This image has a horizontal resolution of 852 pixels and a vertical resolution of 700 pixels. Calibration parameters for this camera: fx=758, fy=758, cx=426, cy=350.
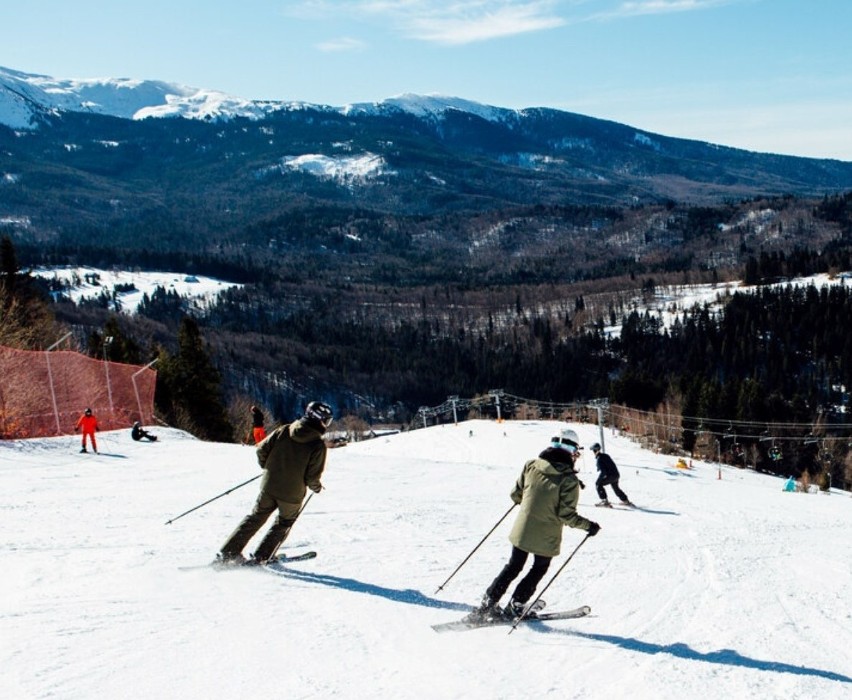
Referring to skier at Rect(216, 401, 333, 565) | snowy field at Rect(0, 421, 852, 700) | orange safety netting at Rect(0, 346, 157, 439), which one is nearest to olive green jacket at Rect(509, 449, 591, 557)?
snowy field at Rect(0, 421, 852, 700)

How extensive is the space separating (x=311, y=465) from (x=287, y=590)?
1261 mm

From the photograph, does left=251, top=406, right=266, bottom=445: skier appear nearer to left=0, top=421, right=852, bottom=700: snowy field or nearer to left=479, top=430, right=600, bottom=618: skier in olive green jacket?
left=0, top=421, right=852, bottom=700: snowy field

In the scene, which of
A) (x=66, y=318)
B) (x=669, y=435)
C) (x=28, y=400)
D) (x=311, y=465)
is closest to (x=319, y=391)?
(x=66, y=318)

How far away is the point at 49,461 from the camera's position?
1565cm

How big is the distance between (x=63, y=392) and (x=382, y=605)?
16533 millimetres

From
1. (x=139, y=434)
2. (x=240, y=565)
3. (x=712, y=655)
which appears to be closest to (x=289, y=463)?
(x=240, y=565)

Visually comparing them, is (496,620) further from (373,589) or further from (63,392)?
(63,392)

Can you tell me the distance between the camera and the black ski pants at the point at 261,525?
801 cm

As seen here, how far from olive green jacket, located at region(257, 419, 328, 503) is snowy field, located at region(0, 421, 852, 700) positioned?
0.92 m

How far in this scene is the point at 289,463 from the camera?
7.89m

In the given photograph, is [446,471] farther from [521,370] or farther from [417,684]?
[521,370]

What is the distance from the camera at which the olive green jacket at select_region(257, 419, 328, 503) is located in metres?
7.89

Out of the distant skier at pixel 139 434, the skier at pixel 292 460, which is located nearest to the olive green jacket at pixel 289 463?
the skier at pixel 292 460

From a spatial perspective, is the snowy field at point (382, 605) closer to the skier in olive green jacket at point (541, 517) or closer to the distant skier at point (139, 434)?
the skier in olive green jacket at point (541, 517)
